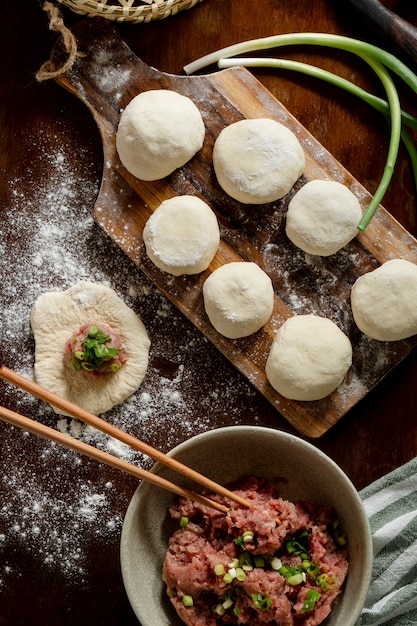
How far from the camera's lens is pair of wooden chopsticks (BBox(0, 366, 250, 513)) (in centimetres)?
155

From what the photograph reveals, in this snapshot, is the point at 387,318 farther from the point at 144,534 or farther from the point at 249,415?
the point at 144,534

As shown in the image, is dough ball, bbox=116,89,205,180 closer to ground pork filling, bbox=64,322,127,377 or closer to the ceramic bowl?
ground pork filling, bbox=64,322,127,377

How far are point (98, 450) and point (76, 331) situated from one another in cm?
57

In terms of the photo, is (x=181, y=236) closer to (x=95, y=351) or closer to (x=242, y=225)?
(x=242, y=225)

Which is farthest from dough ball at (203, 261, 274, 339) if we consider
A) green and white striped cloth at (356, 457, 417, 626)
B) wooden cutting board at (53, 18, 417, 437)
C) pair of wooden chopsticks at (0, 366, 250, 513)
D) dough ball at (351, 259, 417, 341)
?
green and white striped cloth at (356, 457, 417, 626)

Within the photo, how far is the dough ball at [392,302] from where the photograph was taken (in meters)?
2.01

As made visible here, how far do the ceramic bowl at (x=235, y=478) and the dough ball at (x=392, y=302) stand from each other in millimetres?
433

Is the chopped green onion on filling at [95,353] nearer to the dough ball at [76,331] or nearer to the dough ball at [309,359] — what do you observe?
the dough ball at [76,331]

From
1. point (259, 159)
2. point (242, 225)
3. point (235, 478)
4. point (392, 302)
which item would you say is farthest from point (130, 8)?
point (235, 478)

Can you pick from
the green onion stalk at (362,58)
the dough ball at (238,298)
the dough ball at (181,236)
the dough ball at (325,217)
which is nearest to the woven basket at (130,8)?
the green onion stalk at (362,58)

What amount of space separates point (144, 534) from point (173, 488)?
0.20 meters

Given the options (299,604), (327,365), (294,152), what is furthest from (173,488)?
(294,152)

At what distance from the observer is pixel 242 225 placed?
2.13m

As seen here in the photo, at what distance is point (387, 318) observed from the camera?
2010 mm
